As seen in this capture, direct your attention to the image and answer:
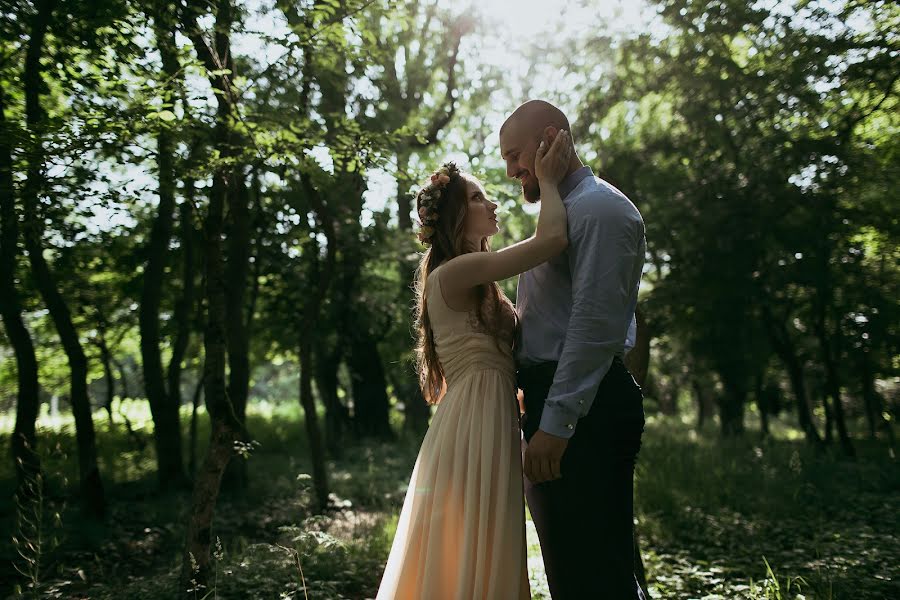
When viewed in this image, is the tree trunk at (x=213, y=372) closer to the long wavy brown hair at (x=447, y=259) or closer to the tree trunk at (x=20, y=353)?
the long wavy brown hair at (x=447, y=259)

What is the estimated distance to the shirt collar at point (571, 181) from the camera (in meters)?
2.77

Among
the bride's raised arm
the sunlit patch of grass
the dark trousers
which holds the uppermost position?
the bride's raised arm

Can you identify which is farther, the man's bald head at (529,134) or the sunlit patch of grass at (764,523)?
the sunlit patch of grass at (764,523)

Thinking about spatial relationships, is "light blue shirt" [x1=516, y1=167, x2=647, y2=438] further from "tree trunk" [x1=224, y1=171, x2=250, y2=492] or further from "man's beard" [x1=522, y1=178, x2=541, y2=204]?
"tree trunk" [x1=224, y1=171, x2=250, y2=492]

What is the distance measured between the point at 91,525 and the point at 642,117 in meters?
16.4

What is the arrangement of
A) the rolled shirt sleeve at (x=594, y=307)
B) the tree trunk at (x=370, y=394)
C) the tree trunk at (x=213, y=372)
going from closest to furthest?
the rolled shirt sleeve at (x=594, y=307) → the tree trunk at (x=213, y=372) → the tree trunk at (x=370, y=394)

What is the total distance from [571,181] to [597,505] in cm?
129

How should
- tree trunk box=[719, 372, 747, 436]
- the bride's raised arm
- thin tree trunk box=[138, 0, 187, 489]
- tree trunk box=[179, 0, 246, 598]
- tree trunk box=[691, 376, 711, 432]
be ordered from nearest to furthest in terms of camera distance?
1. the bride's raised arm
2. tree trunk box=[179, 0, 246, 598]
3. thin tree trunk box=[138, 0, 187, 489]
4. tree trunk box=[719, 372, 747, 436]
5. tree trunk box=[691, 376, 711, 432]

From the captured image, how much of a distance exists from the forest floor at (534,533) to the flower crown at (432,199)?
187 centimetres

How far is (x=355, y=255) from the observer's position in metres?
13.2

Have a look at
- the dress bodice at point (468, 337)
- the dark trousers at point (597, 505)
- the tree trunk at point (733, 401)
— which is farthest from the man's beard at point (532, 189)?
the tree trunk at point (733, 401)

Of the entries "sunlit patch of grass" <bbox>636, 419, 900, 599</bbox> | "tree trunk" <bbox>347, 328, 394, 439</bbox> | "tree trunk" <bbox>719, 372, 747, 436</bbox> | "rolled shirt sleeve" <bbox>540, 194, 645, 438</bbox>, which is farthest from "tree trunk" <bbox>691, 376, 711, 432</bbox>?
"rolled shirt sleeve" <bbox>540, 194, 645, 438</bbox>

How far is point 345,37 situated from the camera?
16.7ft

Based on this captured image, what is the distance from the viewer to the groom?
2342mm
